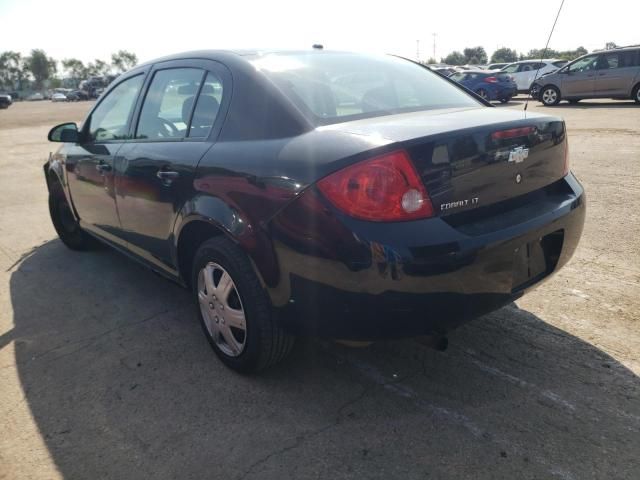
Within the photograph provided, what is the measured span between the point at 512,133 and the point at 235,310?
1.54 metres

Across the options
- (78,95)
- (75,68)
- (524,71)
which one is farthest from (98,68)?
(524,71)

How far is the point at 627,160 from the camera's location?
7.27m

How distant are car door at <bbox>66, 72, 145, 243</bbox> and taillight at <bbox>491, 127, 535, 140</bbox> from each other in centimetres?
244

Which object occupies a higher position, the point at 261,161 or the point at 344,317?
the point at 261,161

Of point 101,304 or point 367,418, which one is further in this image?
point 101,304

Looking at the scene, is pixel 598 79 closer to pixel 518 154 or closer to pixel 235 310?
pixel 518 154

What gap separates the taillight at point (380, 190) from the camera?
203cm

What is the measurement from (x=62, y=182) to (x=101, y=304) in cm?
142

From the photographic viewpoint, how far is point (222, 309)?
107 inches

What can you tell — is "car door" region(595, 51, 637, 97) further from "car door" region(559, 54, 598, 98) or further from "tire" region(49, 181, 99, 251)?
"tire" region(49, 181, 99, 251)

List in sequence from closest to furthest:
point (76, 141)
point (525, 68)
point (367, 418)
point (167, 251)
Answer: point (367, 418) → point (167, 251) → point (76, 141) → point (525, 68)

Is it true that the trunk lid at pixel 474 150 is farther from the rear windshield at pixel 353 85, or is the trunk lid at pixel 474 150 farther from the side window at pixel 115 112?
the side window at pixel 115 112

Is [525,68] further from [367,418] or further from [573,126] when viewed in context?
[367,418]

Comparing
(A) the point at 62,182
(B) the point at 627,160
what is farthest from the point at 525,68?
(A) the point at 62,182
